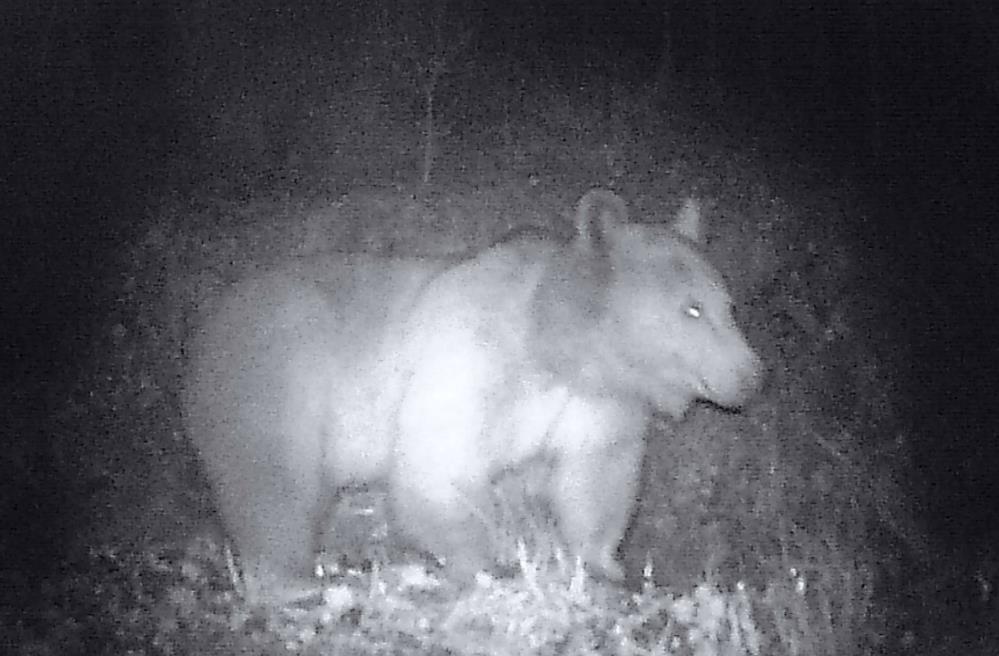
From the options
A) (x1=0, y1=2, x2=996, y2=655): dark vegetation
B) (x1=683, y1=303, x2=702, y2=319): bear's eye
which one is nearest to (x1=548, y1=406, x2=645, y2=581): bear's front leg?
(x1=0, y1=2, x2=996, y2=655): dark vegetation

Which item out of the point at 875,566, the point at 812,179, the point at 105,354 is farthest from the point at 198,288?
the point at 875,566

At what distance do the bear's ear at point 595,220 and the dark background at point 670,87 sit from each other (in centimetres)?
14

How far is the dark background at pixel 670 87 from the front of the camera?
1.28 metres

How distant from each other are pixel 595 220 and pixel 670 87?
0.60 ft

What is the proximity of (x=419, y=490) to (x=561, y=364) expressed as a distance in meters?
0.22

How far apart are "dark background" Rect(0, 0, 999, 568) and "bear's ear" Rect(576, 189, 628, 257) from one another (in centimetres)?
14

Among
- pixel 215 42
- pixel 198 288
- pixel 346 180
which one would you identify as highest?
pixel 215 42

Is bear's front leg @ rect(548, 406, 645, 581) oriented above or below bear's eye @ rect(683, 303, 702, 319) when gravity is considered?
below

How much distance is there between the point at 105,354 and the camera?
1.26m

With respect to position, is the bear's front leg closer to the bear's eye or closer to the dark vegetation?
the dark vegetation

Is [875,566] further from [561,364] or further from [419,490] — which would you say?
[419,490]

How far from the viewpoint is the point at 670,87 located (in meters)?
1.29

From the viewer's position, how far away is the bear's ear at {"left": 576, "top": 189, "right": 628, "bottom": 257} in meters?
1.27

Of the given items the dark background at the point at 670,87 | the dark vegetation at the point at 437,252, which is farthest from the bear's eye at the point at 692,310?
the dark background at the point at 670,87
